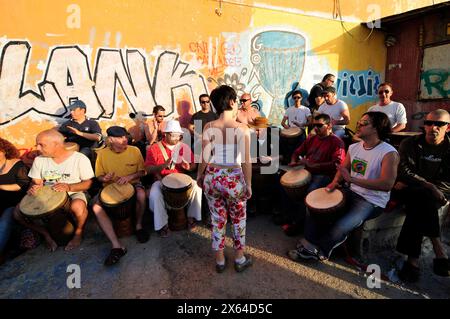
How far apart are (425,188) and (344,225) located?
0.96 metres

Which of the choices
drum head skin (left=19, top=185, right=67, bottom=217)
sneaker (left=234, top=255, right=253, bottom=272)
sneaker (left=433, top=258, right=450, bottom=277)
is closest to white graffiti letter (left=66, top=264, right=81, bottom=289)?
drum head skin (left=19, top=185, right=67, bottom=217)

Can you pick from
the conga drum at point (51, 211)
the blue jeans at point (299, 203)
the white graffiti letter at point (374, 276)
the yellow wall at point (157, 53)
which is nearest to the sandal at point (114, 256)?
the conga drum at point (51, 211)

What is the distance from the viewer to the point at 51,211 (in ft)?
10.1

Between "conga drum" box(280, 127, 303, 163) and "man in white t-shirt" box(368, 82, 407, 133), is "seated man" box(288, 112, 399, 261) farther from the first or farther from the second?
"man in white t-shirt" box(368, 82, 407, 133)

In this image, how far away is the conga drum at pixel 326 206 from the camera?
2.89 metres

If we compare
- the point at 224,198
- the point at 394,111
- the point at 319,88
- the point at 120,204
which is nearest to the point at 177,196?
the point at 120,204

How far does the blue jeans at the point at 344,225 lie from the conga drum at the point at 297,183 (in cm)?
57

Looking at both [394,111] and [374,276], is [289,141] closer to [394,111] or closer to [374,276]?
[394,111]

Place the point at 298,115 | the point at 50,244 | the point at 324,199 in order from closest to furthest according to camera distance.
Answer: the point at 324,199
the point at 50,244
the point at 298,115

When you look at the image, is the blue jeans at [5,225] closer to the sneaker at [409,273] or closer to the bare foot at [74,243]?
the bare foot at [74,243]

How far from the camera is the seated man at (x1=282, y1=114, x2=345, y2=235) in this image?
358cm

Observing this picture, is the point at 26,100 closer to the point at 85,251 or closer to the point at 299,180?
the point at 85,251

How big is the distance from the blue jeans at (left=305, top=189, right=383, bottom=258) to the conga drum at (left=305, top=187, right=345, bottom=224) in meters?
0.07
